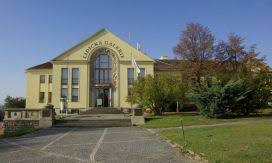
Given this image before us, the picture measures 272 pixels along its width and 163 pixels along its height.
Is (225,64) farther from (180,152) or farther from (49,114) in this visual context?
(180,152)

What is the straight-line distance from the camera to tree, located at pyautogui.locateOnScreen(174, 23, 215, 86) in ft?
133

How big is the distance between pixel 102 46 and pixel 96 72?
12.9ft

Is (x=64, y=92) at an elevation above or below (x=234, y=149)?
above

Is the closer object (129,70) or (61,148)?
(61,148)

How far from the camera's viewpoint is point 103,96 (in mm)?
48531

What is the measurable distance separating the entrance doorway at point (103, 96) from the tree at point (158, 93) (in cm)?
1266

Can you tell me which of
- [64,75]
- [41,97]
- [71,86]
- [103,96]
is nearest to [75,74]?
[64,75]

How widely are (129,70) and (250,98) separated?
23.1 metres

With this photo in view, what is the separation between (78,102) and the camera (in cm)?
4756

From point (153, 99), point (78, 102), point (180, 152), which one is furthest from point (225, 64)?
point (180, 152)

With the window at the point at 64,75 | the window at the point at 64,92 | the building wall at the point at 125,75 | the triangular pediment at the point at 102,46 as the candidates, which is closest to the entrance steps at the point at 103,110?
the building wall at the point at 125,75

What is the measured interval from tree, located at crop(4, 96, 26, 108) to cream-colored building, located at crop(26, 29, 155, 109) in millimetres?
7046

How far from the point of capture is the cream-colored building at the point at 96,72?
47781 millimetres

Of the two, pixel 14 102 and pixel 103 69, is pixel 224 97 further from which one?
pixel 14 102
